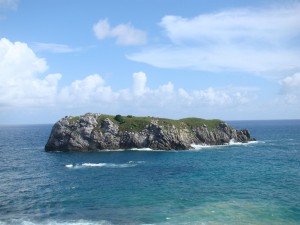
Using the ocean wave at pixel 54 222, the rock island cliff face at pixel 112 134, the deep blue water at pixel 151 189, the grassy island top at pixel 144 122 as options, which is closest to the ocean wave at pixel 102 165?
the deep blue water at pixel 151 189

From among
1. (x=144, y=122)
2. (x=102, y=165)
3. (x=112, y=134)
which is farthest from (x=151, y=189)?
(x=144, y=122)

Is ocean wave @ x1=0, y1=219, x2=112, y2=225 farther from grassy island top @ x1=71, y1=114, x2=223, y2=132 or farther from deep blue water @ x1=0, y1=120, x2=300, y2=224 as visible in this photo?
grassy island top @ x1=71, y1=114, x2=223, y2=132

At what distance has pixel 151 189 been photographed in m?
79.8

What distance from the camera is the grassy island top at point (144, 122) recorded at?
158 meters

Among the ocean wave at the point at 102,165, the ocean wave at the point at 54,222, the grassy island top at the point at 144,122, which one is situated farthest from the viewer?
the grassy island top at the point at 144,122

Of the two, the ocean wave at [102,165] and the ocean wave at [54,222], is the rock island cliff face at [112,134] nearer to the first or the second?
the ocean wave at [102,165]

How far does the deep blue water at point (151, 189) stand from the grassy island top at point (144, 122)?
27.4m

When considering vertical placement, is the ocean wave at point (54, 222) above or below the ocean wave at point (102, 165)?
below

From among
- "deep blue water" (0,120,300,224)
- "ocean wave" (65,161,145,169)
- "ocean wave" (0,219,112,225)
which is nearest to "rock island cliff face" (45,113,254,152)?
"deep blue water" (0,120,300,224)

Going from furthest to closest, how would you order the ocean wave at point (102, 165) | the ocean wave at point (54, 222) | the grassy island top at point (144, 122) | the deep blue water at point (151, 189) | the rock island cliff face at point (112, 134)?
the grassy island top at point (144, 122)
the rock island cliff face at point (112, 134)
the ocean wave at point (102, 165)
the deep blue water at point (151, 189)
the ocean wave at point (54, 222)

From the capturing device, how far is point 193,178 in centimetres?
9231

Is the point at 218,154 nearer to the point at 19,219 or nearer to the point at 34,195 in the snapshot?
the point at 34,195

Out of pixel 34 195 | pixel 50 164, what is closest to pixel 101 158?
pixel 50 164

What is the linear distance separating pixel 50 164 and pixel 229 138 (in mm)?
96066
